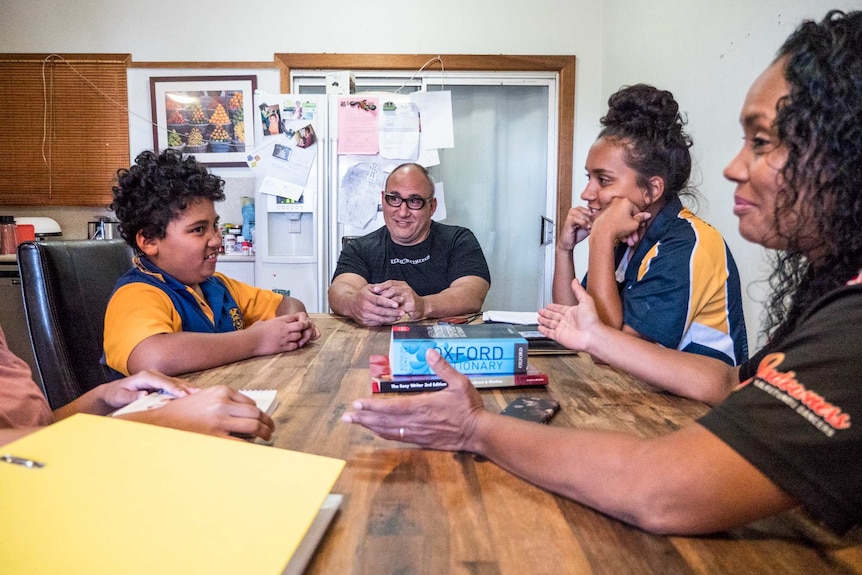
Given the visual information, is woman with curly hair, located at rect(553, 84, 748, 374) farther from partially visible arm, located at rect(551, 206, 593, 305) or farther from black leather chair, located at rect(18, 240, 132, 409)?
black leather chair, located at rect(18, 240, 132, 409)


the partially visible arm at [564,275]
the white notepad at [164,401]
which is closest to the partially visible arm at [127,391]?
the white notepad at [164,401]

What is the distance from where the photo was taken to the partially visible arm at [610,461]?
589mm

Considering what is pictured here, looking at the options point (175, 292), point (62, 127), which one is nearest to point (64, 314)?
point (175, 292)

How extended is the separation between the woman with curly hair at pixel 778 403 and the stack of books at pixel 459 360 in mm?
202

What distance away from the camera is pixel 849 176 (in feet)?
2.23

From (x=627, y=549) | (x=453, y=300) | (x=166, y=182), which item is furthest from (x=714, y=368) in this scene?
(x=166, y=182)

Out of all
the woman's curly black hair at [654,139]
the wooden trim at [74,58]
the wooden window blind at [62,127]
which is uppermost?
the wooden trim at [74,58]

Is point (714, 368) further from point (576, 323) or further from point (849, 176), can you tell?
point (849, 176)

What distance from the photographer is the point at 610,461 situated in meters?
0.67

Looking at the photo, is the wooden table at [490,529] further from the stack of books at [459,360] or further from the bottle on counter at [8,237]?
the bottle on counter at [8,237]

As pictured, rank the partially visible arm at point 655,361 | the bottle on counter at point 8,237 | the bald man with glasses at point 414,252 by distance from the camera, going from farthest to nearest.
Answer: the bottle on counter at point 8,237 < the bald man with glasses at point 414,252 < the partially visible arm at point 655,361

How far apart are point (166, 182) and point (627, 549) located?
1.40 meters

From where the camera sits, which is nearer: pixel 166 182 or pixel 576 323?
pixel 576 323

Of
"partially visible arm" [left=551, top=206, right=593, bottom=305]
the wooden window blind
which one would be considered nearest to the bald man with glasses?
"partially visible arm" [left=551, top=206, right=593, bottom=305]
